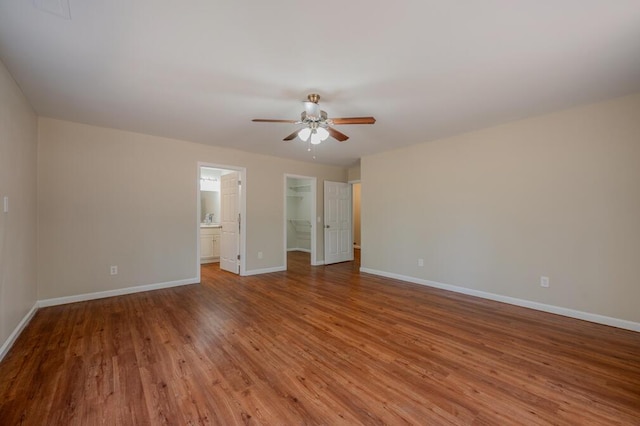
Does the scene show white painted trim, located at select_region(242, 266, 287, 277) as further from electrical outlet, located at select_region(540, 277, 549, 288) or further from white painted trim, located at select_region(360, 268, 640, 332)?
electrical outlet, located at select_region(540, 277, 549, 288)

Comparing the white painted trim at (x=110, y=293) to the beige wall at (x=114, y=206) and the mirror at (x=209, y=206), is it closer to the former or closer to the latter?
the beige wall at (x=114, y=206)

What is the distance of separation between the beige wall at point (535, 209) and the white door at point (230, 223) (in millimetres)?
3215

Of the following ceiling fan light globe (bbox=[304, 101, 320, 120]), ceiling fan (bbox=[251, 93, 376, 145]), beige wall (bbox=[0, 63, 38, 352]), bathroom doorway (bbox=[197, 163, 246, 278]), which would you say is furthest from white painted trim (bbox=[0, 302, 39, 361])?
ceiling fan light globe (bbox=[304, 101, 320, 120])

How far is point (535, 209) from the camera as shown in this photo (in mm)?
3520

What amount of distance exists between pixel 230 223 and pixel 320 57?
422cm

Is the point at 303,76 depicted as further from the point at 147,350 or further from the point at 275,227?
the point at 275,227

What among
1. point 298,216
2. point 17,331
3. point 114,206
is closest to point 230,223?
point 114,206

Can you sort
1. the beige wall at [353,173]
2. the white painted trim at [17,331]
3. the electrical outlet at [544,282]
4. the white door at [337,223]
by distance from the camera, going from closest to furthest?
the white painted trim at [17,331] → the electrical outlet at [544,282] → the white door at [337,223] → the beige wall at [353,173]

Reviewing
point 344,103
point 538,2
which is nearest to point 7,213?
A: point 344,103

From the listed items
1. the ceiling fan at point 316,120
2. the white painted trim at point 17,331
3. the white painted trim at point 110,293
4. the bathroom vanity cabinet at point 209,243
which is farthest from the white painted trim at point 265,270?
the ceiling fan at point 316,120

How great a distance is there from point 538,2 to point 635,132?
8.09 feet

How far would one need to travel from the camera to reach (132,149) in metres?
4.11

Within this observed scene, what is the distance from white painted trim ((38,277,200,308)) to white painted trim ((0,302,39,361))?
0.15m

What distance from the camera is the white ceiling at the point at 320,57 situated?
5.54ft
